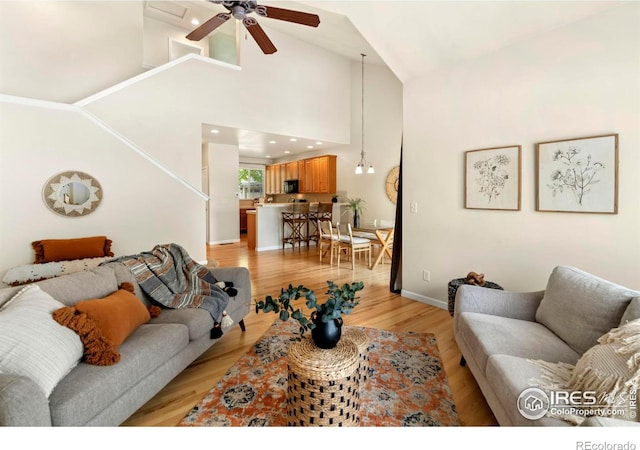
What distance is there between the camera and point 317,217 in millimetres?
7492

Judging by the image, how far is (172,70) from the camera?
5.02m

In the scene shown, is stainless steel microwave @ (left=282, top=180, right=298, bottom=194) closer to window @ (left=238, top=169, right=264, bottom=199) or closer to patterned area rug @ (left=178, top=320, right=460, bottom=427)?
window @ (left=238, top=169, right=264, bottom=199)

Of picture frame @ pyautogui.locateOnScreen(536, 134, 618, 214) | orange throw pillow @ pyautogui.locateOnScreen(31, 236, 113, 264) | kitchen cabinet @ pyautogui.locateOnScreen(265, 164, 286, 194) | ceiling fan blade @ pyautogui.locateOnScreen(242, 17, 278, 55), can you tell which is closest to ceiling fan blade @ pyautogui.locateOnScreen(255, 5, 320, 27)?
ceiling fan blade @ pyautogui.locateOnScreen(242, 17, 278, 55)

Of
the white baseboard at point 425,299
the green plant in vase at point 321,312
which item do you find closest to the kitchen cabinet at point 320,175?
the white baseboard at point 425,299

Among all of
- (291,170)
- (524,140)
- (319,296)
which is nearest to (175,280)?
(319,296)

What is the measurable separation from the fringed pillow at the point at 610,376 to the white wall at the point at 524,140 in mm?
1441

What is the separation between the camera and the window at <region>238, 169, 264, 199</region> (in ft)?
34.3

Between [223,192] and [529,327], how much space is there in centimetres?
712

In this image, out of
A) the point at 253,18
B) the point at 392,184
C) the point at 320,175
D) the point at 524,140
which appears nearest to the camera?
the point at 253,18

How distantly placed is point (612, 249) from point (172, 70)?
20.0 feet

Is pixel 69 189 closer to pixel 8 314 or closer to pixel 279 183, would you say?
pixel 8 314

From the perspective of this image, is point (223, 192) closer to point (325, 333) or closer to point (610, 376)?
point (325, 333)

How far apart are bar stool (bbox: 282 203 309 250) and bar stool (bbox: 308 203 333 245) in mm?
168

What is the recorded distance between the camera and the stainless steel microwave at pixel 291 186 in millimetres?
9117
